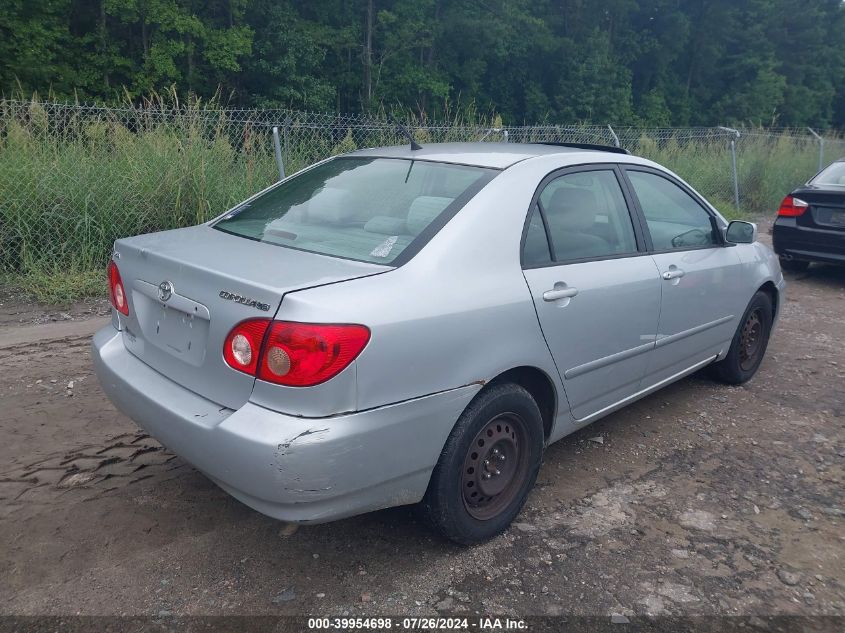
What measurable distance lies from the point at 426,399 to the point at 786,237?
24.3 ft

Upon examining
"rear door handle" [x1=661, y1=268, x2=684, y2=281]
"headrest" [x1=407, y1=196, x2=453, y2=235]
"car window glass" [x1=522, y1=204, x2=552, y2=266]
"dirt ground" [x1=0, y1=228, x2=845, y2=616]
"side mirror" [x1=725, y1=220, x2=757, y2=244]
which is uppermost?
"headrest" [x1=407, y1=196, x2=453, y2=235]

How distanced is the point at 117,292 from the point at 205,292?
0.78 meters

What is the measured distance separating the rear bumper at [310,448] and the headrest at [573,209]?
1042mm

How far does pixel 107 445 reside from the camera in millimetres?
3625

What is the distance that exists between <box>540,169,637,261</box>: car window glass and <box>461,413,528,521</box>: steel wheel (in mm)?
817

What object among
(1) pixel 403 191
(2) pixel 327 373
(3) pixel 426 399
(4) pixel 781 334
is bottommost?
(4) pixel 781 334

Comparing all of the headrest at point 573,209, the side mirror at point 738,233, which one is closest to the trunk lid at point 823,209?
the side mirror at point 738,233

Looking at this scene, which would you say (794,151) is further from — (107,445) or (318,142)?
(107,445)

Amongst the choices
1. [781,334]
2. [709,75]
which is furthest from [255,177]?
[709,75]

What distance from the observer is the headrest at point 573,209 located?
3.25 metres

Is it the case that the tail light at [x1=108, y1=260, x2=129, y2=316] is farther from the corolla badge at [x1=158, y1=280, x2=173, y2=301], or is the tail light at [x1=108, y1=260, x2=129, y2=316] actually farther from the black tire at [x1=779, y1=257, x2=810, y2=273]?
the black tire at [x1=779, y1=257, x2=810, y2=273]

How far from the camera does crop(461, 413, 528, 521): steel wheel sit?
281cm

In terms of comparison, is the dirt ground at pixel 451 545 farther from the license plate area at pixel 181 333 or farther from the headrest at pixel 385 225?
the headrest at pixel 385 225

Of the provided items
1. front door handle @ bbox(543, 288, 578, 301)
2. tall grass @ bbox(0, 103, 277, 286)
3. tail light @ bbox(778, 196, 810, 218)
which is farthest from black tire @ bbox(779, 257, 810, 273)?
Result: front door handle @ bbox(543, 288, 578, 301)
